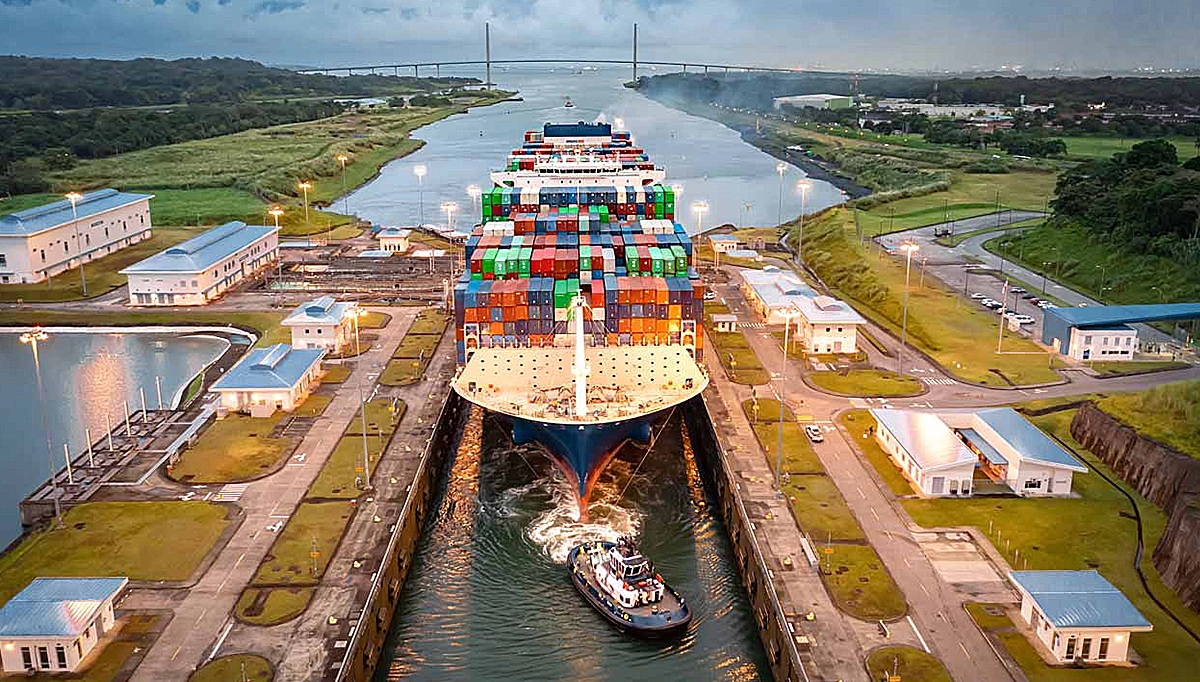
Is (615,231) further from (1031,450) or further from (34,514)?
(34,514)

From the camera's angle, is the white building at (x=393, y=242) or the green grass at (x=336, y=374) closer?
the green grass at (x=336, y=374)

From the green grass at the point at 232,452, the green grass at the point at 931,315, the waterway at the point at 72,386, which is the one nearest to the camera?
the green grass at the point at 232,452

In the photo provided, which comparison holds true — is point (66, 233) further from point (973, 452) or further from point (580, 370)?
point (973, 452)

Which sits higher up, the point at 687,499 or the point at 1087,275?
the point at 1087,275

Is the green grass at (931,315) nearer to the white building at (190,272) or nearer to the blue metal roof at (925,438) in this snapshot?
the blue metal roof at (925,438)

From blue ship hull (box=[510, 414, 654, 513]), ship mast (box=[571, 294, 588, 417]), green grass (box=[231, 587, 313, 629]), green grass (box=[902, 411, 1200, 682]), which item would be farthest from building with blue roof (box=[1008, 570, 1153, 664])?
green grass (box=[231, 587, 313, 629])

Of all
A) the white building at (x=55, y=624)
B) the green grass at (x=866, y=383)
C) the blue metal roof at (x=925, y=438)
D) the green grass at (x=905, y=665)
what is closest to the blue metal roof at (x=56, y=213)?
the white building at (x=55, y=624)

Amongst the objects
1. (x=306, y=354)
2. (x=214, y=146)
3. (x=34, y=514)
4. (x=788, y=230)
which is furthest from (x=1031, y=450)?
(x=214, y=146)
